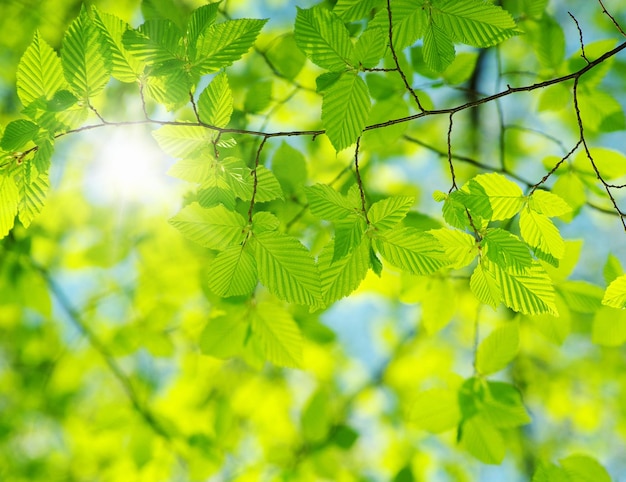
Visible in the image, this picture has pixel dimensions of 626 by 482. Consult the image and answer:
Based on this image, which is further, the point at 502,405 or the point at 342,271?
the point at 502,405

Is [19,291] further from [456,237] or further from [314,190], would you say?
[456,237]

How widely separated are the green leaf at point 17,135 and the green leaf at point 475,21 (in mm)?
701

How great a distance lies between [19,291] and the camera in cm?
180

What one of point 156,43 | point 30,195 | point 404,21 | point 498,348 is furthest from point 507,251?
point 30,195

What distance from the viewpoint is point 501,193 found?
2.60 ft

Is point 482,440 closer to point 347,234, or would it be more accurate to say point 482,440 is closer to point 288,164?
point 347,234

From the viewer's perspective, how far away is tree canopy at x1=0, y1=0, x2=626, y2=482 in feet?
2.37

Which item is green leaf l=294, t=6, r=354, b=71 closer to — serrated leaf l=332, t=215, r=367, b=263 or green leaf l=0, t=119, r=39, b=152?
serrated leaf l=332, t=215, r=367, b=263

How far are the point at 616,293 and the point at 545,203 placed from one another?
0.62ft

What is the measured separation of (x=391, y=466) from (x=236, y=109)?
2.52m

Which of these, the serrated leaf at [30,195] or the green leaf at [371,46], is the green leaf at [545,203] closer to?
the green leaf at [371,46]

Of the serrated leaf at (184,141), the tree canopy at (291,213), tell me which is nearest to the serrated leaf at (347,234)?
the tree canopy at (291,213)

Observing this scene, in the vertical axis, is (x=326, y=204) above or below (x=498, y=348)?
above

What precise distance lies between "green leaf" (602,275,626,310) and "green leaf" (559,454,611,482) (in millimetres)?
546
